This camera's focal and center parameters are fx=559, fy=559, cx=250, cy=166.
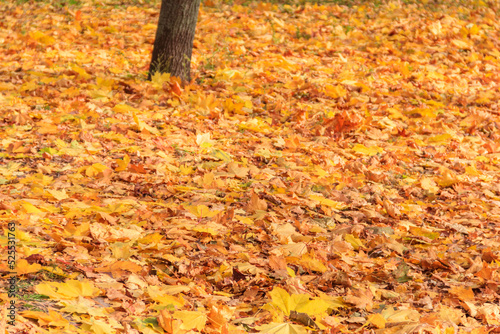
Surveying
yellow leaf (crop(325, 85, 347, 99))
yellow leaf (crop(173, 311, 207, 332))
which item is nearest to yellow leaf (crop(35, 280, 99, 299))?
yellow leaf (crop(173, 311, 207, 332))

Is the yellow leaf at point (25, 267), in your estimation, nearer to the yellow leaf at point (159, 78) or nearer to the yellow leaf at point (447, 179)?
the yellow leaf at point (447, 179)

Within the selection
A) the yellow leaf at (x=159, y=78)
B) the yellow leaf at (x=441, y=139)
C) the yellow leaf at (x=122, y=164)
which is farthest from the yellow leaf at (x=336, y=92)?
the yellow leaf at (x=122, y=164)

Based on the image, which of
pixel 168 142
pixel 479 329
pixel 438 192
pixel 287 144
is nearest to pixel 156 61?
pixel 168 142

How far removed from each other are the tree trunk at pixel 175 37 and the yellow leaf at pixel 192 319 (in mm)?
4145

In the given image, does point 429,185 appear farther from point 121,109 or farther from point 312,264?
point 121,109

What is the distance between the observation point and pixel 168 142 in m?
4.96

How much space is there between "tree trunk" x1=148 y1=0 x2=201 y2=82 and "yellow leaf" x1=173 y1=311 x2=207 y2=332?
415 cm

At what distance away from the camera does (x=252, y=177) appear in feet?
14.6

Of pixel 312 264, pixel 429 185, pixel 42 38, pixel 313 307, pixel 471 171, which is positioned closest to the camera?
pixel 313 307

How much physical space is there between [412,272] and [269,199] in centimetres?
117

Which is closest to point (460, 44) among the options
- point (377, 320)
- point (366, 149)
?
point (366, 149)

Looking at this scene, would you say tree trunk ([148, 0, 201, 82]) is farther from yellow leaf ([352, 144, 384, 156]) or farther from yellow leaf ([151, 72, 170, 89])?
yellow leaf ([352, 144, 384, 156])

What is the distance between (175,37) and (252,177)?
2.53 metres

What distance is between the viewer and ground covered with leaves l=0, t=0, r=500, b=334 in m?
2.77
